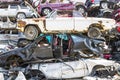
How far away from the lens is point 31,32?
21.0 metres

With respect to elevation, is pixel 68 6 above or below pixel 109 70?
above

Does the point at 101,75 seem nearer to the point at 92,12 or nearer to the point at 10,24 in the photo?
the point at 10,24

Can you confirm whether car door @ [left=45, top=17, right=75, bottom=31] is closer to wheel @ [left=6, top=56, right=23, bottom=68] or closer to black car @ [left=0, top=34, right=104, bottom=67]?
black car @ [left=0, top=34, right=104, bottom=67]

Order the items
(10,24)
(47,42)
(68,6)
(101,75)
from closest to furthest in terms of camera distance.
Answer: (101,75), (47,42), (10,24), (68,6)

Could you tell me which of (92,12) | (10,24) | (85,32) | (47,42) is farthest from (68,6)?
(47,42)

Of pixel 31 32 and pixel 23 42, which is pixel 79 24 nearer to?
pixel 31 32

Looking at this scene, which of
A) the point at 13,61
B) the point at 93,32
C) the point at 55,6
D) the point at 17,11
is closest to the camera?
the point at 13,61

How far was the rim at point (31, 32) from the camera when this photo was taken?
20.7m

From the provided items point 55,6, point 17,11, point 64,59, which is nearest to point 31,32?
point 64,59

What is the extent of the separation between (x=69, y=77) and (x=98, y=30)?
595cm

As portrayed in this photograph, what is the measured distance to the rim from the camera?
68.0 ft

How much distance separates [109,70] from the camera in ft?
47.2

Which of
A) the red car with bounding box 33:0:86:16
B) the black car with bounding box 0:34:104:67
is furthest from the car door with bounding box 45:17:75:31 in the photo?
the red car with bounding box 33:0:86:16

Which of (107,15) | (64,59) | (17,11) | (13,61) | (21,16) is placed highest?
(17,11)
